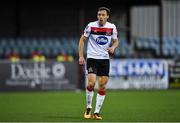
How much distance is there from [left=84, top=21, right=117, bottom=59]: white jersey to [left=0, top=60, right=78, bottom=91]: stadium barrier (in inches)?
408

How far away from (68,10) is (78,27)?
100 cm

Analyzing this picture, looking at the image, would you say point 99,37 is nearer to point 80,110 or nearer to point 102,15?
point 102,15

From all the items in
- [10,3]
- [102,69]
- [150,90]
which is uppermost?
[10,3]

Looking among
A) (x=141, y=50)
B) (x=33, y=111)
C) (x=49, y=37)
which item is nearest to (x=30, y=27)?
(x=49, y=37)

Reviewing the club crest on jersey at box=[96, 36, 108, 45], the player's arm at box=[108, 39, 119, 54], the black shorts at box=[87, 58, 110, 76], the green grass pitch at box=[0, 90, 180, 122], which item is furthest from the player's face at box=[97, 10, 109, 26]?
the green grass pitch at box=[0, 90, 180, 122]

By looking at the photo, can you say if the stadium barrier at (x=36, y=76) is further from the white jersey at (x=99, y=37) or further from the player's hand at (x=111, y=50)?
the player's hand at (x=111, y=50)

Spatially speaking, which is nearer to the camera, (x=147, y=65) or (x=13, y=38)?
(x=147, y=65)

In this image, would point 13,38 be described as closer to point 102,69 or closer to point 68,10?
point 68,10

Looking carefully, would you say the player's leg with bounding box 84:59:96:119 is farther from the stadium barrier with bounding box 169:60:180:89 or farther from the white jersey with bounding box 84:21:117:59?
the stadium barrier with bounding box 169:60:180:89

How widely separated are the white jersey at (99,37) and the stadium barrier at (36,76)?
10374 millimetres

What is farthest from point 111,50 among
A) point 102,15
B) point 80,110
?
point 80,110

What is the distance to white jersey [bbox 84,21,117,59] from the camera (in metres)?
12.1

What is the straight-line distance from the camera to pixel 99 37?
1212 centimetres

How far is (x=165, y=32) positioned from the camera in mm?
32250
